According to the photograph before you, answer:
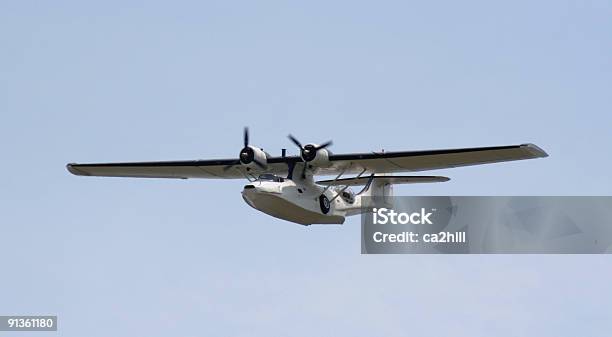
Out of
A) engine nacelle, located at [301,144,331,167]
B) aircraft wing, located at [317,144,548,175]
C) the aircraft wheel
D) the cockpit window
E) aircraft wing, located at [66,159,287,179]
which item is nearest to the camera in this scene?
aircraft wing, located at [317,144,548,175]

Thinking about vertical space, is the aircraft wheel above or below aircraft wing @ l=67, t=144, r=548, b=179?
below

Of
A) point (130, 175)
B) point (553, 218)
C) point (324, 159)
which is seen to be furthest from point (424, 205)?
point (130, 175)

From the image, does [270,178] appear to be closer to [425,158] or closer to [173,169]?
[425,158]

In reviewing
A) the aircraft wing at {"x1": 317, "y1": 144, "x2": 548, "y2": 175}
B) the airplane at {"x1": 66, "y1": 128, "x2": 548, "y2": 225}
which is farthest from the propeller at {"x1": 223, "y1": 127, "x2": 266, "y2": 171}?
the aircraft wing at {"x1": 317, "y1": 144, "x2": 548, "y2": 175}

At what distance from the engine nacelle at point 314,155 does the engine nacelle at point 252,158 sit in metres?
1.22

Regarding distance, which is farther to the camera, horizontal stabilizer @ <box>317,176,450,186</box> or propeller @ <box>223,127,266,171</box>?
horizontal stabilizer @ <box>317,176,450,186</box>

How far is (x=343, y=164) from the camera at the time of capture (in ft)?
117

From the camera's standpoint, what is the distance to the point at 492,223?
40.4 metres

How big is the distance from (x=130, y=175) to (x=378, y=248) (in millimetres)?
8452

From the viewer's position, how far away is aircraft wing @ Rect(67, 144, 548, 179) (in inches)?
1319

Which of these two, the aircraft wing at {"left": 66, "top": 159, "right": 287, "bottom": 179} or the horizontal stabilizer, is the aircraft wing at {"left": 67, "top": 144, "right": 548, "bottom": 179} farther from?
the horizontal stabilizer

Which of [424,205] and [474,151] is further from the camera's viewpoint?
[424,205]

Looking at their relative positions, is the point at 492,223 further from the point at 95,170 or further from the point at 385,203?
the point at 95,170

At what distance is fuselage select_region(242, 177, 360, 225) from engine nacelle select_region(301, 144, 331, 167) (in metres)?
0.63
